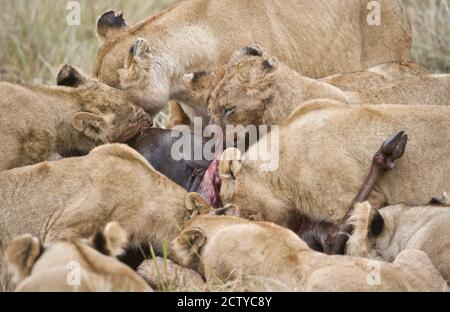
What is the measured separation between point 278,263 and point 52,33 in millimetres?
7317

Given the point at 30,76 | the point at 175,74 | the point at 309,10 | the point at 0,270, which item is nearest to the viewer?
the point at 0,270

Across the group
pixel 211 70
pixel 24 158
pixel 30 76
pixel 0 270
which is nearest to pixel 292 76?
pixel 211 70

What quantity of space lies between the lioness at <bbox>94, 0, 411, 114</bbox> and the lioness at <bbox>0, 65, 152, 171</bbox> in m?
0.23

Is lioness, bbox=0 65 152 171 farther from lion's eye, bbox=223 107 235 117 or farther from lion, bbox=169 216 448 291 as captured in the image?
lion, bbox=169 216 448 291

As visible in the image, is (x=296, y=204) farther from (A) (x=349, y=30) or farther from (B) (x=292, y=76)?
(A) (x=349, y=30)

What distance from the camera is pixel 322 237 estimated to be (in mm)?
7742

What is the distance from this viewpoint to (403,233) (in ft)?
24.5

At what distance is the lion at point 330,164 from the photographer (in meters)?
7.66

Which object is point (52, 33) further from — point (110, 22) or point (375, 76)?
point (375, 76)

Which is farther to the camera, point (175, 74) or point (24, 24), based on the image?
point (24, 24)

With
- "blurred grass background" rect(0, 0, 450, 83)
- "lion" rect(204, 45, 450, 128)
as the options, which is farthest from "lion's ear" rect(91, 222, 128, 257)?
"blurred grass background" rect(0, 0, 450, 83)

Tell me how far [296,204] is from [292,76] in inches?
39.7

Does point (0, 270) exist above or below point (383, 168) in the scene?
below

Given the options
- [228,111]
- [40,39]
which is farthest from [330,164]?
[40,39]
